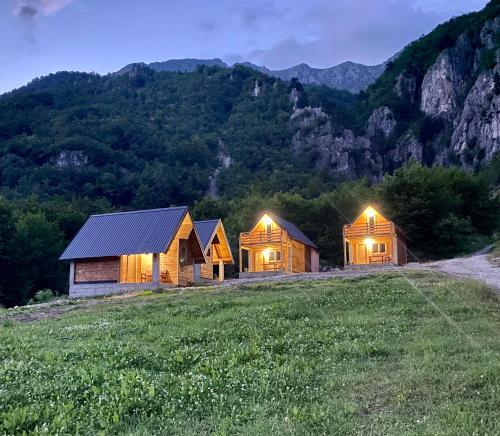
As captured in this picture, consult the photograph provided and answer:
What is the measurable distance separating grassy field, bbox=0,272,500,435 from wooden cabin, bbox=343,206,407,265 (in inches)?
1238

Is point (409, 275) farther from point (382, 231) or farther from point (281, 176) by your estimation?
point (281, 176)

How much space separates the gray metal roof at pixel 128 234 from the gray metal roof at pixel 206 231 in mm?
5151

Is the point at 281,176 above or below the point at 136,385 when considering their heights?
above

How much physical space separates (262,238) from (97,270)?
57.2ft

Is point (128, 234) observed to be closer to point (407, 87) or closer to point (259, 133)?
point (259, 133)

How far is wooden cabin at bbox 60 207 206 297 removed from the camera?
38688mm

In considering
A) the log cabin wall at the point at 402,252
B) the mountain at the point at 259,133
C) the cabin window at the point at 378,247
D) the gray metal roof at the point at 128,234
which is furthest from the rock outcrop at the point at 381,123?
the gray metal roof at the point at 128,234

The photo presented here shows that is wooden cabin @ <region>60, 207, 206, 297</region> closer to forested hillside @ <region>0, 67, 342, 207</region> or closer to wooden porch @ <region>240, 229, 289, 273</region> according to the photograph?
wooden porch @ <region>240, 229, 289, 273</region>

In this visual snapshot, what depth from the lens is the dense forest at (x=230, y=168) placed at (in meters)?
65.6

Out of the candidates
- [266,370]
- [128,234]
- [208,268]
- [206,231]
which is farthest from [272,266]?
[266,370]

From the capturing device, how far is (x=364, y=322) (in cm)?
1744

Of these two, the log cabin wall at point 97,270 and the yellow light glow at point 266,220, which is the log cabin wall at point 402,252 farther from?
the log cabin wall at point 97,270

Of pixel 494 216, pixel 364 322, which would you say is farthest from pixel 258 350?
pixel 494 216

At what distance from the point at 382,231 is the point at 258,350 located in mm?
40887
